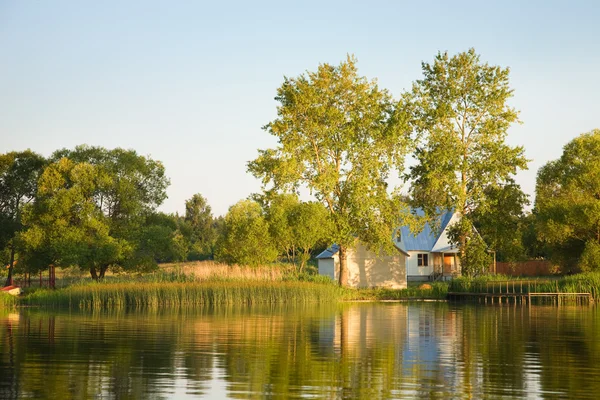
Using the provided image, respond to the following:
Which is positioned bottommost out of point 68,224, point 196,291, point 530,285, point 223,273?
point 196,291

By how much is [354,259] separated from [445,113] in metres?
15.9

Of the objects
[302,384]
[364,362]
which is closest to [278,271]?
[364,362]

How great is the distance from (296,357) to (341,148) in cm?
3951

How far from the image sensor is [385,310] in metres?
43.5

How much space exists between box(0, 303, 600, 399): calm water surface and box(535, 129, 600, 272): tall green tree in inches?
1087

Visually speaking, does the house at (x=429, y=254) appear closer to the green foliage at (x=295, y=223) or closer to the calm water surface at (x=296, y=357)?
the green foliage at (x=295, y=223)

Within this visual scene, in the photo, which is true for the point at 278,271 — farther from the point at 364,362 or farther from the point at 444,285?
the point at 364,362

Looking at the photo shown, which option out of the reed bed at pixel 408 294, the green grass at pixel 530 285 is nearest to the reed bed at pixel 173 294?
the reed bed at pixel 408 294

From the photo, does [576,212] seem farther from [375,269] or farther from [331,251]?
[331,251]

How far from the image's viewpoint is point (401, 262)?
2785 inches

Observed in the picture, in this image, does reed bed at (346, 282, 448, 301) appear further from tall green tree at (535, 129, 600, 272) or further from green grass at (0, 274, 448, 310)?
tall green tree at (535, 129, 600, 272)

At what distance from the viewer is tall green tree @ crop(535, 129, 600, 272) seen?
62.5 m

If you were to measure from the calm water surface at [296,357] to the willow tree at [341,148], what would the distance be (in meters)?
23.6

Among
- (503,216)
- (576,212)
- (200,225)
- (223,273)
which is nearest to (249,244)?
(223,273)
